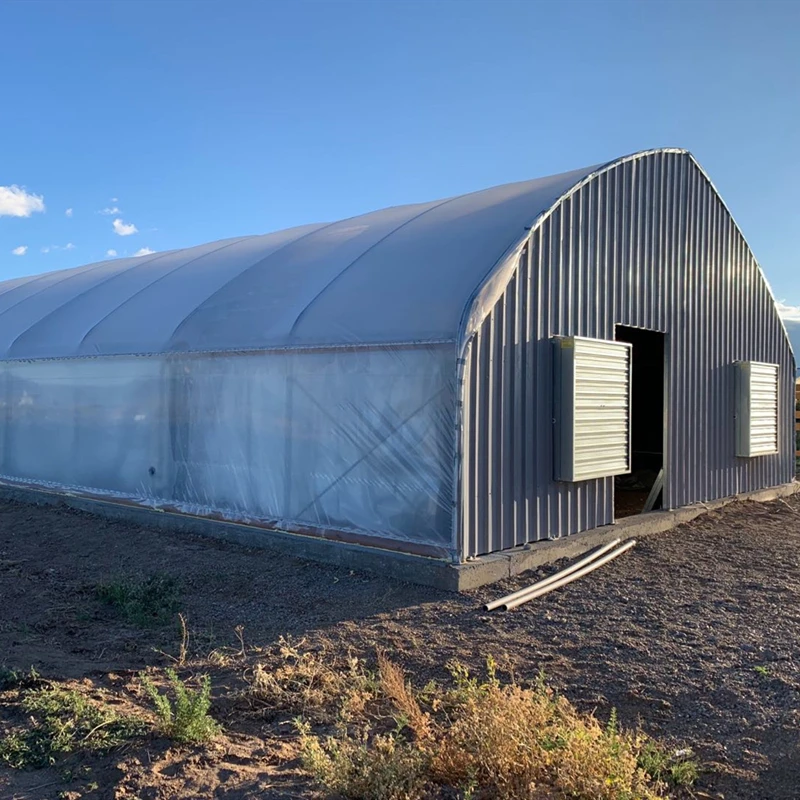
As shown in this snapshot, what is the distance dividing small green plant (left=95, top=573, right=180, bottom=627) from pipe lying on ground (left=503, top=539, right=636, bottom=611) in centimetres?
272

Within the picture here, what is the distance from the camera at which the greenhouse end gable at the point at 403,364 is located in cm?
739

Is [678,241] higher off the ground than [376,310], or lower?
higher

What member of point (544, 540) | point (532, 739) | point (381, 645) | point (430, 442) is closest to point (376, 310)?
point (430, 442)

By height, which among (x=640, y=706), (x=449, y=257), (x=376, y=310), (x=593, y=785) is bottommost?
(x=640, y=706)

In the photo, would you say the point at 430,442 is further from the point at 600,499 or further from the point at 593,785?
the point at 593,785

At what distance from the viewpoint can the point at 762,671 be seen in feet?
16.8

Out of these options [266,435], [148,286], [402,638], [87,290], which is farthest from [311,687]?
[87,290]

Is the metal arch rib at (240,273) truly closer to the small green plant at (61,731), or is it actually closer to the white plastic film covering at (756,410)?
the small green plant at (61,731)

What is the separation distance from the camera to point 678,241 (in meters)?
10.8

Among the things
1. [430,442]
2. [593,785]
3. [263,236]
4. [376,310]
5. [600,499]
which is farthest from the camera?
[263,236]

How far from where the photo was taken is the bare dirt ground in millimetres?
3607

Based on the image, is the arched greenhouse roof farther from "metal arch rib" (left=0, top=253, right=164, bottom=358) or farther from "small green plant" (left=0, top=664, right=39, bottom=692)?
"small green plant" (left=0, top=664, right=39, bottom=692)

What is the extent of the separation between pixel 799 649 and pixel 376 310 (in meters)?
4.57

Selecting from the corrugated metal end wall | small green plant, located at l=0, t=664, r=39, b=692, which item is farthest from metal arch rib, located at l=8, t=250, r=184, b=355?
small green plant, located at l=0, t=664, r=39, b=692
